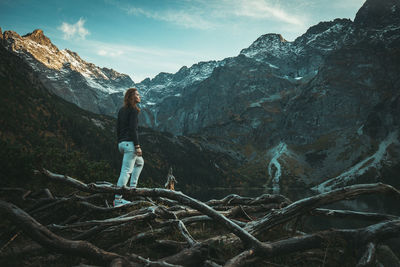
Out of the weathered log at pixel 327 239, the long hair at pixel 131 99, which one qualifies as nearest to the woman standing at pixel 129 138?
the long hair at pixel 131 99

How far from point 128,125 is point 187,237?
532 cm

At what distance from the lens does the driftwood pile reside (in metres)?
3.62

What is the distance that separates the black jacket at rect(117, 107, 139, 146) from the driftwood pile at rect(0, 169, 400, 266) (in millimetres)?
2839

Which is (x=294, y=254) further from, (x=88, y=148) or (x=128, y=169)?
(x=88, y=148)

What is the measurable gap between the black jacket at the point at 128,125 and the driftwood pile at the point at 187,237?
2.84m

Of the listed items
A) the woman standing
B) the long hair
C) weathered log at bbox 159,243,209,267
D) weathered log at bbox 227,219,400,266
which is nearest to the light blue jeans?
the woman standing

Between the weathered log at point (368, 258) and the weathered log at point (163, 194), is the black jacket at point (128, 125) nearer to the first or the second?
the weathered log at point (163, 194)

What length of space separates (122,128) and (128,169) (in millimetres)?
1546

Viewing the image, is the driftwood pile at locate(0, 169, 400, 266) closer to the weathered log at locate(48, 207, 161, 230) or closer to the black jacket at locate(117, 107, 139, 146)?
the weathered log at locate(48, 207, 161, 230)

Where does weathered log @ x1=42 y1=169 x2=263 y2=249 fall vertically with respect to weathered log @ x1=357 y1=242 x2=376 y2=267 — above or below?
above

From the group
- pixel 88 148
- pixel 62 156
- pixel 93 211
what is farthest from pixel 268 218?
pixel 88 148

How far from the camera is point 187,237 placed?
187 inches

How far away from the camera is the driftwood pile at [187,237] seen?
3.62 metres

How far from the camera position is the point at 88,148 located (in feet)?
498
